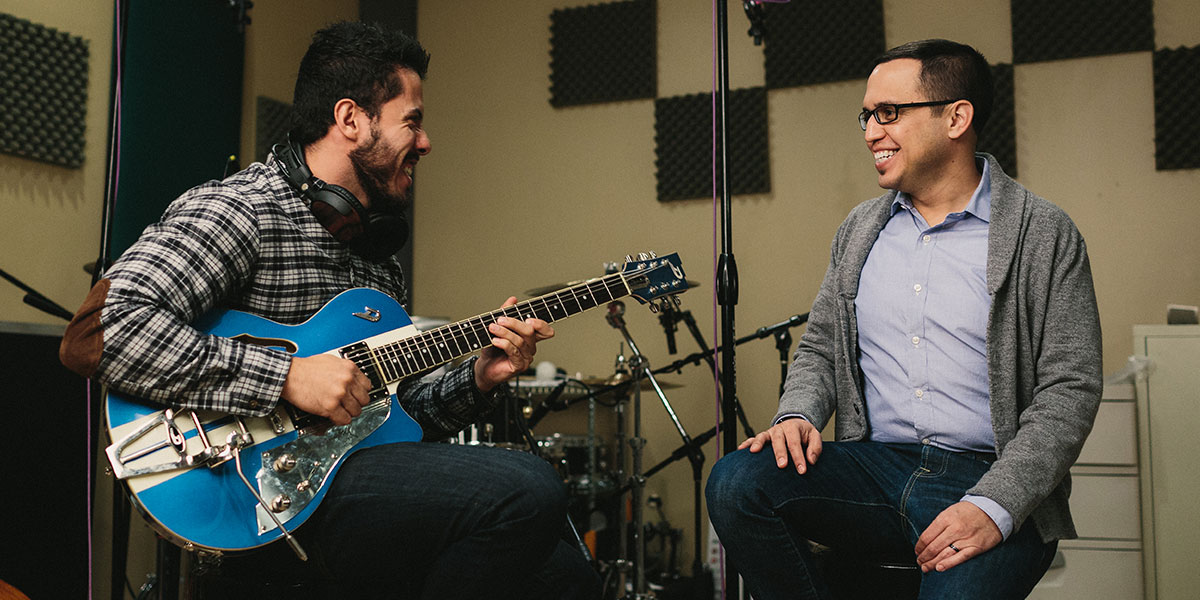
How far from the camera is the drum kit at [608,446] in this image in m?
3.44

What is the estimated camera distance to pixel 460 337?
1.86 meters

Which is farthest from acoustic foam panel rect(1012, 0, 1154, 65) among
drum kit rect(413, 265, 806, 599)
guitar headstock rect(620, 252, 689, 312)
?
guitar headstock rect(620, 252, 689, 312)

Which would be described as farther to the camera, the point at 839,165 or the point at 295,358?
the point at 839,165

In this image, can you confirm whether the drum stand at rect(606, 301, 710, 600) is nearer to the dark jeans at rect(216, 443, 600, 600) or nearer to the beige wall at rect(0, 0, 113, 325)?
the dark jeans at rect(216, 443, 600, 600)

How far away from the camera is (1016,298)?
5.49 ft

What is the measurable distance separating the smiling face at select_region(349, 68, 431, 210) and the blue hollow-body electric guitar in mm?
314

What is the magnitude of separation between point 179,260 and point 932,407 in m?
1.44

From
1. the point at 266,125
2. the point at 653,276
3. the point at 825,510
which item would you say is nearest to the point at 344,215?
the point at 653,276

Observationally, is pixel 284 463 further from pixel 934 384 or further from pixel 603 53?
pixel 603 53

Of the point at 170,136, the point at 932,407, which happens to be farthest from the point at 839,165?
the point at 170,136

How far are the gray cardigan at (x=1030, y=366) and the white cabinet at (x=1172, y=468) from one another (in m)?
1.61

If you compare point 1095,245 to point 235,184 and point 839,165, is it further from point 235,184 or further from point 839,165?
point 235,184

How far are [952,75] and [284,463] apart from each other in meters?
1.57

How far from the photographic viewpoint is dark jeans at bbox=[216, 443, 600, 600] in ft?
5.09
